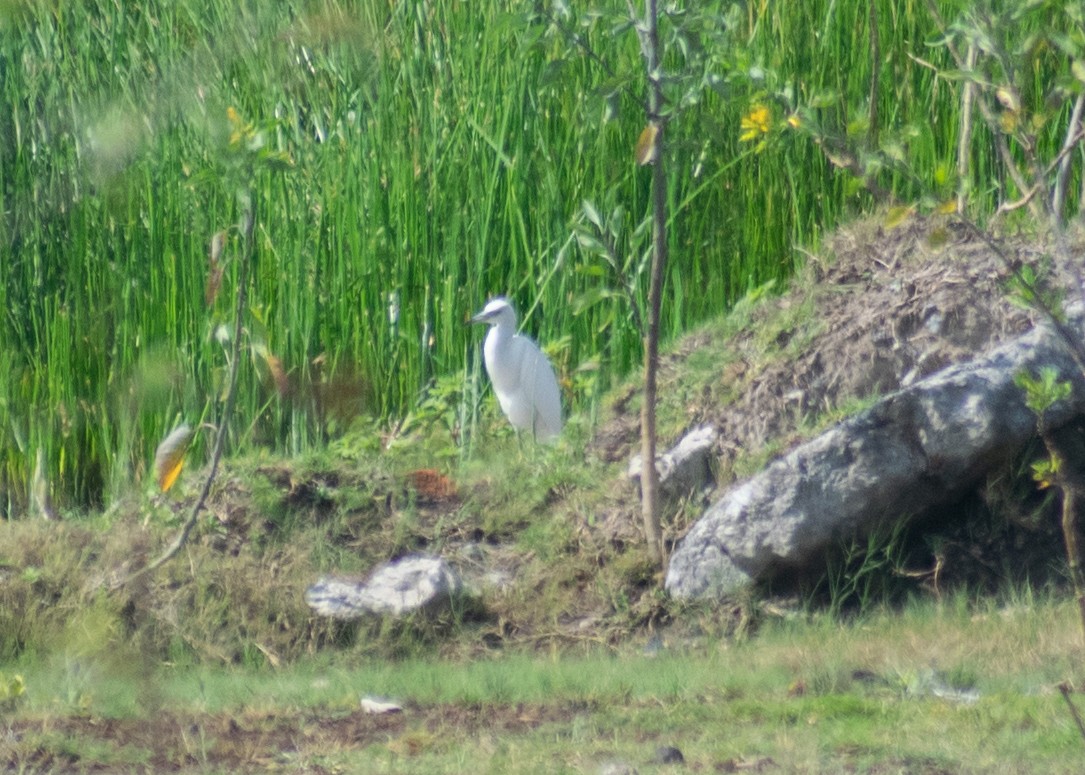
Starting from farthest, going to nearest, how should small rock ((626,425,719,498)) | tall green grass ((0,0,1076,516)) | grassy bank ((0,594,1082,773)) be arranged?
1. tall green grass ((0,0,1076,516))
2. small rock ((626,425,719,498))
3. grassy bank ((0,594,1082,773))

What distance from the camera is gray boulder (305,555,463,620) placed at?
4.55 meters

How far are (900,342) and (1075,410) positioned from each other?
74 cm

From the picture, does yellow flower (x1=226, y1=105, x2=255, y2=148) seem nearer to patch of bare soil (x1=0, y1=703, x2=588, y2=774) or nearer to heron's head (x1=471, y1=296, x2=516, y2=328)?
patch of bare soil (x1=0, y1=703, x2=588, y2=774)

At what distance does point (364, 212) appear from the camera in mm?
6961

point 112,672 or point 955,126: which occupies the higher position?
point 955,126

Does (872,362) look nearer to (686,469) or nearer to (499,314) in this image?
(686,469)

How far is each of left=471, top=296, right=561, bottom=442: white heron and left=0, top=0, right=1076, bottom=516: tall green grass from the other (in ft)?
1.36

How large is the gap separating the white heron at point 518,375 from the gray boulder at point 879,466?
6.25ft

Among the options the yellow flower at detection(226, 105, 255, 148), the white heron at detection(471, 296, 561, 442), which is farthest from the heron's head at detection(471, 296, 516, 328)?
the yellow flower at detection(226, 105, 255, 148)

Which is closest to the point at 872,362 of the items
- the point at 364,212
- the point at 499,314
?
the point at 499,314

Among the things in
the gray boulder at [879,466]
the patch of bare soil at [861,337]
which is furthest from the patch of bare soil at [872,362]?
the gray boulder at [879,466]

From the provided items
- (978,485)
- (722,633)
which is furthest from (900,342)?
(722,633)

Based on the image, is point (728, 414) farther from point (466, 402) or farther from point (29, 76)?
point (29, 76)

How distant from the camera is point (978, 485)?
464cm
